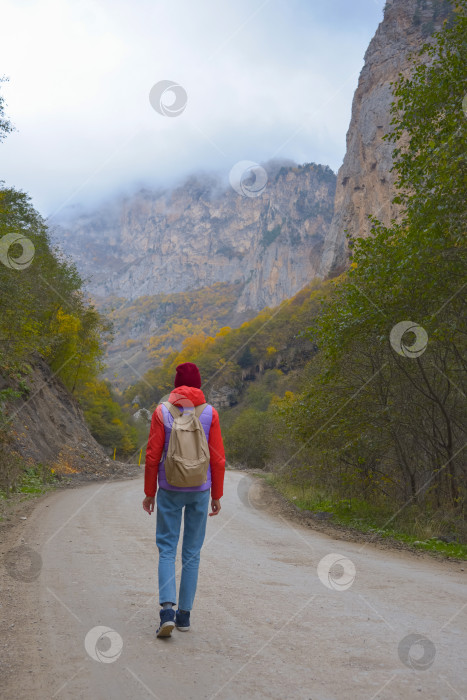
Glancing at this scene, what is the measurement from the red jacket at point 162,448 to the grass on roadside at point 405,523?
238 inches

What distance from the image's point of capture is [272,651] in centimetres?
360

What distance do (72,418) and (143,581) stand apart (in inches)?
1069

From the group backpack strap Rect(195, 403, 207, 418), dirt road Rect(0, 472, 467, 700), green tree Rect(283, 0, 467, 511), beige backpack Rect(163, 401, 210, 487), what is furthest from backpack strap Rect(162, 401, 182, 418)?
green tree Rect(283, 0, 467, 511)

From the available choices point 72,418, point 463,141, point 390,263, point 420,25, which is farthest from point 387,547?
point 420,25

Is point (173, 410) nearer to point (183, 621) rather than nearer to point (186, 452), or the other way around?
point (186, 452)

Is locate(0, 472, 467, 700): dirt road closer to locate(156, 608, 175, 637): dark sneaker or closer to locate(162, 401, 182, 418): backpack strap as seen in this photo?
locate(156, 608, 175, 637): dark sneaker

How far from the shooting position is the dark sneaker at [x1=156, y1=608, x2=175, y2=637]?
3.73 meters

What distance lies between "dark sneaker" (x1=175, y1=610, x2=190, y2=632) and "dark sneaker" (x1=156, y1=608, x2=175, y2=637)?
174 mm

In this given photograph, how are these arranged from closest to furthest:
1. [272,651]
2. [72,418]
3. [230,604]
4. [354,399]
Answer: [272,651], [230,604], [354,399], [72,418]

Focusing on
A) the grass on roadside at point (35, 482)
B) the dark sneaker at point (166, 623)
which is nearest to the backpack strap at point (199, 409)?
the dark sneaker at point (166, 623)

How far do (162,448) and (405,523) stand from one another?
8526mm

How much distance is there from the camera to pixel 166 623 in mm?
3727

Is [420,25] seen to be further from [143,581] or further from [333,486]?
[143,581]

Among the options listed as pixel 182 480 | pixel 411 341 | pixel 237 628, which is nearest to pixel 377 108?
pixel 411 341
